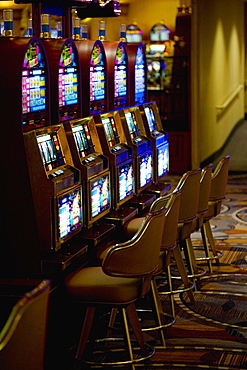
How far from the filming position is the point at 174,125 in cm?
1038

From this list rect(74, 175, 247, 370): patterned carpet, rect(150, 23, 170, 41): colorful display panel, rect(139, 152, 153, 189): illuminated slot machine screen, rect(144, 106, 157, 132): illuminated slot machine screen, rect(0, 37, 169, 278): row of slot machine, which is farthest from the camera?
rect(150, 23, 170, 41): colorful display panel

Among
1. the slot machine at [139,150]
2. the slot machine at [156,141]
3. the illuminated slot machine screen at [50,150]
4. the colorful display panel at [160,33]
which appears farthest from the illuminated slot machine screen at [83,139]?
the colorful display panel at [160,33]

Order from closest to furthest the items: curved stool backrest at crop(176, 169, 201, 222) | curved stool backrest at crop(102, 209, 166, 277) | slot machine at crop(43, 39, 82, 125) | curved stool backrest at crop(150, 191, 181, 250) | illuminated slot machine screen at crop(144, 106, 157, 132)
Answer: curved stool backrest at crop(102, 209, 166, 277), curved stool backrest at crop(150, 191, 181, 250), slot machine at crop(43, 39, 82, 125), curved stool backrest at crop(176, 169, 201, 222), illuminated slot machine screen at crop(144, 106, 157, 132)

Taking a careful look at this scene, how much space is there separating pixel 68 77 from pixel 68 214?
3.29ft

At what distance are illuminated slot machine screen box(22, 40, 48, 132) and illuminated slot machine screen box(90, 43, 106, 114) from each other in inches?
41.7

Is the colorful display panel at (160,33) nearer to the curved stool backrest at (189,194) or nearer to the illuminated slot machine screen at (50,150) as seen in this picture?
the curved stool backrest at (189,194)

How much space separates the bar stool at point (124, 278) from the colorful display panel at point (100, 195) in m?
0.76

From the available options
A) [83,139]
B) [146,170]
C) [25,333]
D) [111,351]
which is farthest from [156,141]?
[25,333]

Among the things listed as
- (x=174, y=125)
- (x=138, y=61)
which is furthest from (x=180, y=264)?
(x=174, y=125)

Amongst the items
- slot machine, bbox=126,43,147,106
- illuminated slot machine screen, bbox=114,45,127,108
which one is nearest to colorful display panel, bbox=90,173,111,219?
illuminated slot machine screen, bbox=114,45,127,108

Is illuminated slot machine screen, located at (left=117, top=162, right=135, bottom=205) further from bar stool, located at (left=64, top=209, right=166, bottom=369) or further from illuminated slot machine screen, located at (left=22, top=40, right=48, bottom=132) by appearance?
bar stool, located at (left=64, top=209, right=166, bottom=369)

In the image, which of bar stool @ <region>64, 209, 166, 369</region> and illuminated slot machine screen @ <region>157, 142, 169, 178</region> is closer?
bar stool @ <region>64, 209, 166, 369</region>

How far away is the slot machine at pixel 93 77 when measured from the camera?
479cm

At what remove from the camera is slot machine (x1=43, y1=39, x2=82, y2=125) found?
412cm
